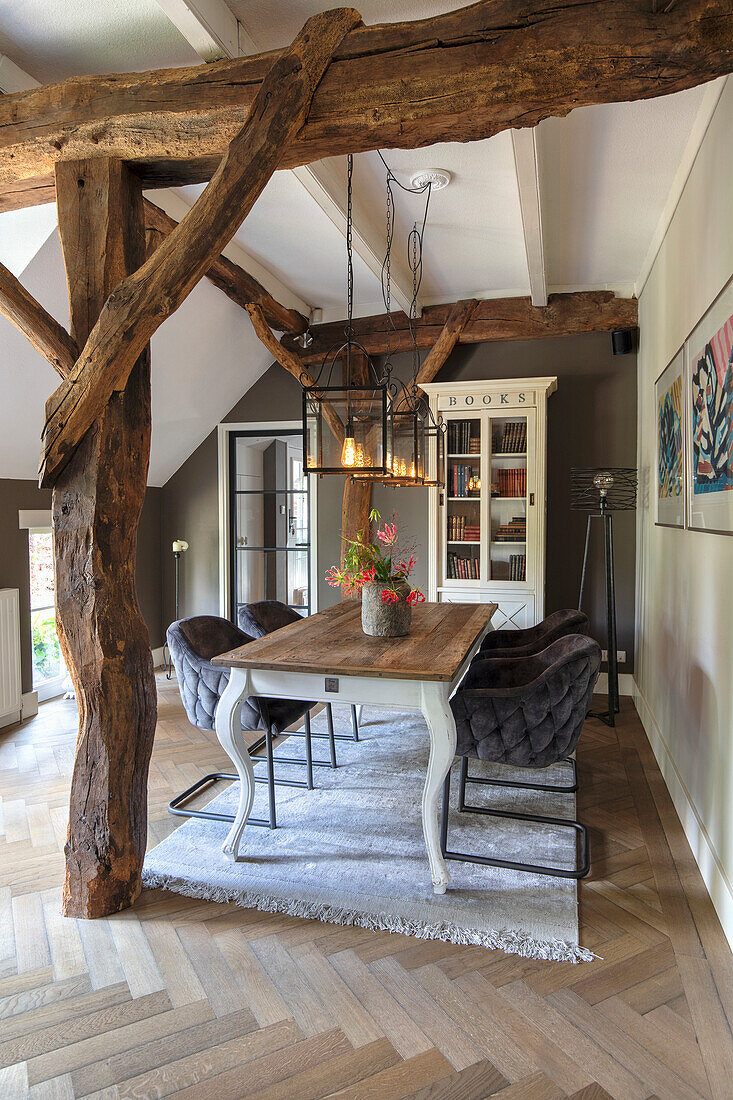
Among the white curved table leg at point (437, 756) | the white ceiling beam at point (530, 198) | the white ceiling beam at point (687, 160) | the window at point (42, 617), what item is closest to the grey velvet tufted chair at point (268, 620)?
the white curved table leg at point (437, 756)

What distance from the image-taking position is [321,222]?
389 cm

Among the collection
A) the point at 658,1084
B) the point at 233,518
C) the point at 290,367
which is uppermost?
the point at 290,367

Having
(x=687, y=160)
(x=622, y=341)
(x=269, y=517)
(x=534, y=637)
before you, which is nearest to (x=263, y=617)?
(x=534, y=637)

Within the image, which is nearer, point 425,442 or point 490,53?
point 490,53

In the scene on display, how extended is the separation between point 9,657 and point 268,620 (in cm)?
180

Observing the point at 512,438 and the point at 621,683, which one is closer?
the point at 512,438

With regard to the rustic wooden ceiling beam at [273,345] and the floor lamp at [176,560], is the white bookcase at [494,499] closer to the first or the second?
the rustic wooden ceiling beam at [273,345]

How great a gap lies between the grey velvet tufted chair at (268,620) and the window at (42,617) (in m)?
1.83

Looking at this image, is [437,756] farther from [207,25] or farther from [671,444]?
[207,25]

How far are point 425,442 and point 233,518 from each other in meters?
3.00

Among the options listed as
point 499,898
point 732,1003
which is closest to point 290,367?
point 499,898

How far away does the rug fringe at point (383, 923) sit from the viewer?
2203mm

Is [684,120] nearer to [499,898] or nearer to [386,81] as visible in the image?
[386,81]

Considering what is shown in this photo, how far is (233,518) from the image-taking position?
6211 mm
